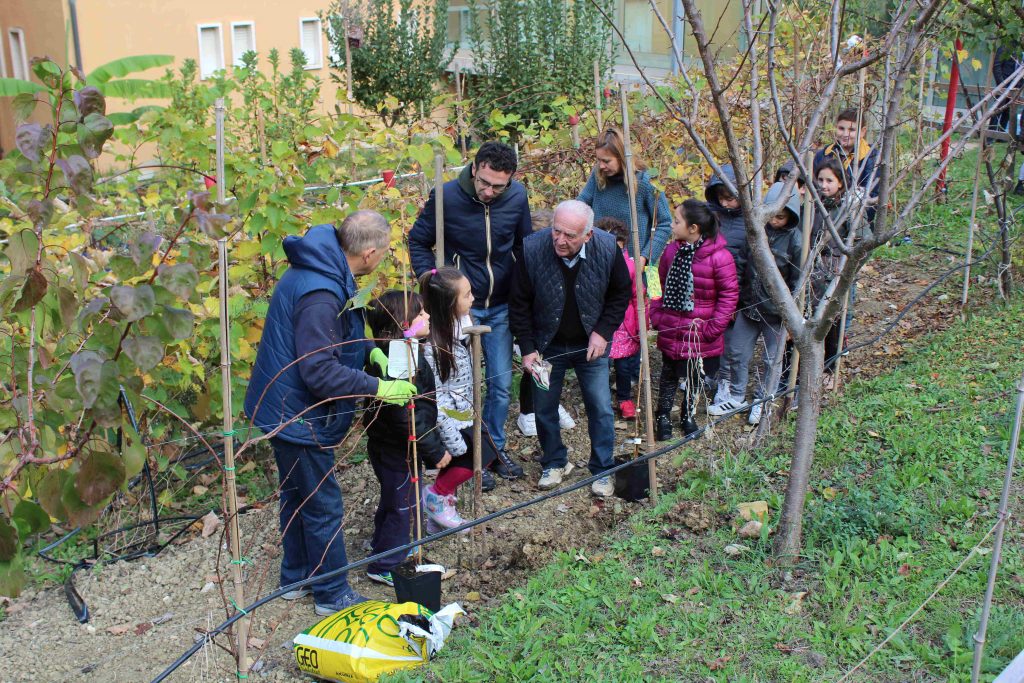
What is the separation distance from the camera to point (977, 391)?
18.3 feet

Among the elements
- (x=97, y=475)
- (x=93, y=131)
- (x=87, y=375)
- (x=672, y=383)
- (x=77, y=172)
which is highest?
(x=93, y=131)

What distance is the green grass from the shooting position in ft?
11.0

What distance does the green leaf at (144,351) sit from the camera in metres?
2.43

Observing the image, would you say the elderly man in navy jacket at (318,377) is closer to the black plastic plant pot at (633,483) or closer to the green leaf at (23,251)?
the green leaf at (23,251)

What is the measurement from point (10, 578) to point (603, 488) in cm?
311

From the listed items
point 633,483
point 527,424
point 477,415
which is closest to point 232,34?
point 527,424

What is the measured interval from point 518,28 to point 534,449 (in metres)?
9.06

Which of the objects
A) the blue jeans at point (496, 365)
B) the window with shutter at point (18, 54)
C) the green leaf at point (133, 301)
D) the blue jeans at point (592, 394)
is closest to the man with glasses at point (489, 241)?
the blue jeans at point (496, 365)

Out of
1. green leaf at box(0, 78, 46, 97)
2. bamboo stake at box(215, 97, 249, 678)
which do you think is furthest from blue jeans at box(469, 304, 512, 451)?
green leaf at box(0, 78, 46, 97)

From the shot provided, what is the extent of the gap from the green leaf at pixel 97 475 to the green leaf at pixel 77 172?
0.73 metres

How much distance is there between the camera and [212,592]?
453 cm

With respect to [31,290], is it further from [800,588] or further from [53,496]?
[800,588]

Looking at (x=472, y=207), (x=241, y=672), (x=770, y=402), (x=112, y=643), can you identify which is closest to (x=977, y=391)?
(x=770, y=402)

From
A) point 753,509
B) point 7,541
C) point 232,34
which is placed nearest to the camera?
point 7,541
